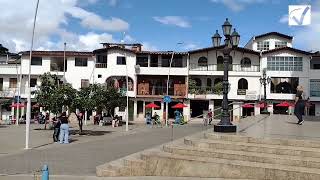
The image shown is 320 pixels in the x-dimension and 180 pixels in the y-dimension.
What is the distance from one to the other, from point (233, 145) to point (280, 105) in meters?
40.7

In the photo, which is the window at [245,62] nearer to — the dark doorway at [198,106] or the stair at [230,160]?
the dark doorway at [198,106]

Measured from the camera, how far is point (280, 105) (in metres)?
51.5

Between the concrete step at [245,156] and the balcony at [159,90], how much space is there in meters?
43.5

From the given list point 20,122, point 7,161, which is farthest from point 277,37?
point 7,161

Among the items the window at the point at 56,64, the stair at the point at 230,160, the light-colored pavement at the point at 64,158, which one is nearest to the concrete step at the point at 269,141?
the stair at the point at 230,160

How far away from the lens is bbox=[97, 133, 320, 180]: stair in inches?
420

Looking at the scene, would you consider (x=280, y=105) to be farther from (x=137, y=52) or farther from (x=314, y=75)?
(x=137, y=52)

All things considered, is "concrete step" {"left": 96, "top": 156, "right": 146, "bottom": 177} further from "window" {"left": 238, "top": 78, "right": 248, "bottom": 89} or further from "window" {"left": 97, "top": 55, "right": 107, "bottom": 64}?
"window" {"left": 97, "top": 55, "right": 107, "bottom": 64}

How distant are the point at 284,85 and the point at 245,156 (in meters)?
47.2

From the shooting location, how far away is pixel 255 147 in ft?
39.6

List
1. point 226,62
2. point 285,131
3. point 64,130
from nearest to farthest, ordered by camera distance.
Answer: point 285,131 < point 226,62 < point 64,130

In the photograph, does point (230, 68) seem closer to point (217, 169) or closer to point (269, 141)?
point (269, 141)

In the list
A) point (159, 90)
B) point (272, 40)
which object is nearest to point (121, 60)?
point (159, 90)

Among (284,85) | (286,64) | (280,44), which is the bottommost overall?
(284,85)
